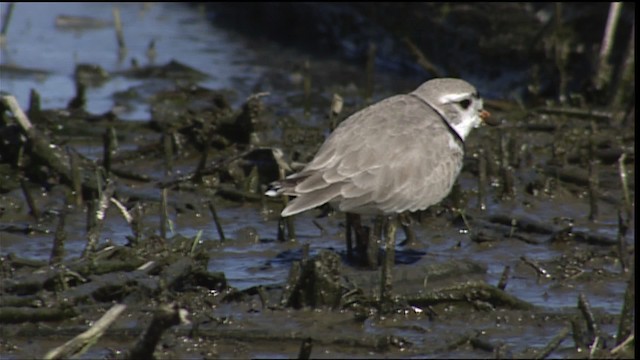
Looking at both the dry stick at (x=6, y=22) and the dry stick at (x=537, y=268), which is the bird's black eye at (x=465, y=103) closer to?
the dry stick at (x=537, y=268)

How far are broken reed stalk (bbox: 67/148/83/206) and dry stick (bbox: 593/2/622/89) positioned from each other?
425 centimetres

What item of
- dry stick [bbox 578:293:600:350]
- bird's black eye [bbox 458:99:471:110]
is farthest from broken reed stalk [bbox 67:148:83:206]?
dry stick [bbox 578:293:600:350]

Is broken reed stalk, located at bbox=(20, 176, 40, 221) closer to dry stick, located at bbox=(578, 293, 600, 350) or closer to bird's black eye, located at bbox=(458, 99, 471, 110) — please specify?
bird's black eye, located at bbox=(458, 99, 471, 110)

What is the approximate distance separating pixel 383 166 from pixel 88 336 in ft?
8.03

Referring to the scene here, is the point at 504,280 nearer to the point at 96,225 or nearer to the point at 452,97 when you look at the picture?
the point at 452,97

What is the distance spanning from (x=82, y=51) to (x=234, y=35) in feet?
6.15

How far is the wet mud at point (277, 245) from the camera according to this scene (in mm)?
5797

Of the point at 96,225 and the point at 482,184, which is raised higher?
the point at 96,225

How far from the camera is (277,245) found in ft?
24.5

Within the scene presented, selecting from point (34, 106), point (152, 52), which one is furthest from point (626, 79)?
point (152, 52)

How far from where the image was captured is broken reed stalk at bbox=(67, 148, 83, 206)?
7.90 meters

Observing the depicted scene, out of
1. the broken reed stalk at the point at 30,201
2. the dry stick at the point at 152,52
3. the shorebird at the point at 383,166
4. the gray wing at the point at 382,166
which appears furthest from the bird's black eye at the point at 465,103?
the dry stick at the point at 152,52

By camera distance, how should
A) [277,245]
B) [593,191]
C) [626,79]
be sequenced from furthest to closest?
[626,79] < [593,191] < [277,245]

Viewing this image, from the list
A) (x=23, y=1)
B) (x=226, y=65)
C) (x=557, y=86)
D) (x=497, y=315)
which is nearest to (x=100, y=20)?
(x=23, y=1)
